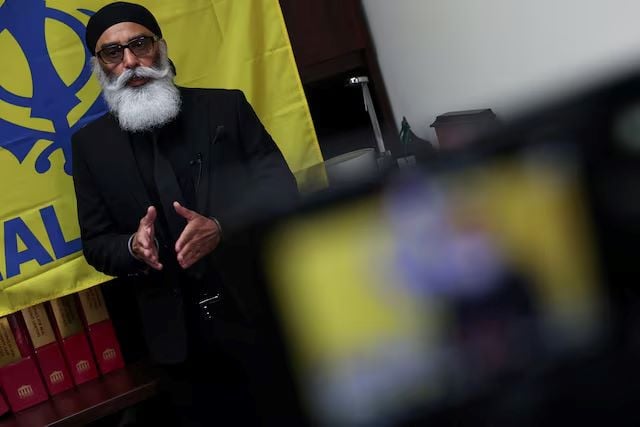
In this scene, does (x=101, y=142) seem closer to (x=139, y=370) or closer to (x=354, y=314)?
(x=139, y=370)

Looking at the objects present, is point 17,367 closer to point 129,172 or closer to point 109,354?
point 109,354

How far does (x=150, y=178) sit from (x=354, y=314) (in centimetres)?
116

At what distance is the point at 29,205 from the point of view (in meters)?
1.75

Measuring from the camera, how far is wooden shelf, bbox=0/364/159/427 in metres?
1.72

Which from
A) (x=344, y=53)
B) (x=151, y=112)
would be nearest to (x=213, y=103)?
(x=151, y=112)

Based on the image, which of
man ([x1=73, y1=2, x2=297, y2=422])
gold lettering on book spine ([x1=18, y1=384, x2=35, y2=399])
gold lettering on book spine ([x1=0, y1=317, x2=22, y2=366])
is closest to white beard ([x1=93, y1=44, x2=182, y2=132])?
man ([x1=73, y1=2, x2=297, y2=422])

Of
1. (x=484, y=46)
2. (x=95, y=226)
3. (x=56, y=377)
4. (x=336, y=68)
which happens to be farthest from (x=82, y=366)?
(x=484, y=46)

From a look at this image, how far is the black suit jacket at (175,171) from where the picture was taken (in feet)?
4.92

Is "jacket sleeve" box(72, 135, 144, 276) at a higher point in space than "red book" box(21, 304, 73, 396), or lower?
higher

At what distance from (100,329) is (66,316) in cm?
10

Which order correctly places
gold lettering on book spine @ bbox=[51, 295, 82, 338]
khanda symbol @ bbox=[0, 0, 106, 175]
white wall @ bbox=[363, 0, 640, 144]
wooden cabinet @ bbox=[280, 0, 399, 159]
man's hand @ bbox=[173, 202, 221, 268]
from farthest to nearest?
wooden cabinet @ bbox=[280, 0, 399, 159] < gold lettering on book spine @ bbox=[51, 295, 82, 338] < khanda symbol @ bbox=[0, 0, 106, 175] < white wall @ bbox=[363, 0, 640, 144] < man's hand @ bbox=[173, 202, 221, 268]

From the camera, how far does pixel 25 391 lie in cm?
179

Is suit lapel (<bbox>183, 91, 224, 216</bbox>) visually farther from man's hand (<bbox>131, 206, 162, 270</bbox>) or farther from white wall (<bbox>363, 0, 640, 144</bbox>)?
white wall (<bbox>363, 0, 640, 144</bbox>)

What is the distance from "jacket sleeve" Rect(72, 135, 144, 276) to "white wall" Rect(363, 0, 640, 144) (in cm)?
89
